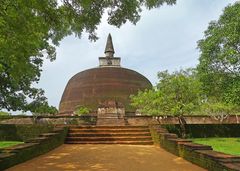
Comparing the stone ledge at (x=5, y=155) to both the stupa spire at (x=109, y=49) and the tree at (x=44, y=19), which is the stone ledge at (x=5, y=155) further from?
the stupa spire at (x=109, y=49)

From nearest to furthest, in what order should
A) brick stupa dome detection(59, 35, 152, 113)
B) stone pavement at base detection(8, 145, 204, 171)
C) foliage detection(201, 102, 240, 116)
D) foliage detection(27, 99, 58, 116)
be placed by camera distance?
stone pavement at base detection(8, 145, 204, 171) → foliage detection(27, 99, 58, 116) → foliage detection(201, 102, 240, 116) → brick stupa dome detection(59, 35, 152, 113)

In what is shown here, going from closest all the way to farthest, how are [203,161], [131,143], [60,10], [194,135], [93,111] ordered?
[203,161] < [60,10] < [131,143] < [194,135] < [93,111]

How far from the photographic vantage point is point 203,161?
6.98 metres

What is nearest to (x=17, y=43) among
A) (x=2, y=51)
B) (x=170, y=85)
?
(x=2, y=51)

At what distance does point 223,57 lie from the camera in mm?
17281

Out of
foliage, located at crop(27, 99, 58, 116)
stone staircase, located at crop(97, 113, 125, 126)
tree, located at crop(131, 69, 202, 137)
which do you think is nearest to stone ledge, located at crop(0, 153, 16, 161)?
foliage, located at crop(27, 99, 58, 116)

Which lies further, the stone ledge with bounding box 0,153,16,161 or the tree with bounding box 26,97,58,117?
the tree with bounding box 26,97,58,117

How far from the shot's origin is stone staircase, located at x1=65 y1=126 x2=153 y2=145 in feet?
43.2

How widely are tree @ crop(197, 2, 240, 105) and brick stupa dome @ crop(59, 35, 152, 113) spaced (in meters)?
20.9

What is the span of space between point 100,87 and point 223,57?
2678 centimetres

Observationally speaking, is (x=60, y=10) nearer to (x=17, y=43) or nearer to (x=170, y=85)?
(x=17, y=43)

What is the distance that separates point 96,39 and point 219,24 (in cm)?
1128

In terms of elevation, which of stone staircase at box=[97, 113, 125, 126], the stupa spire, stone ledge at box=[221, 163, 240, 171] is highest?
the stupa spire

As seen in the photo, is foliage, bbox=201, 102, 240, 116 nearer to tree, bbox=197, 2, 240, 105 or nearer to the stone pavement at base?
tree, bbox=197, 2, 240, 105
